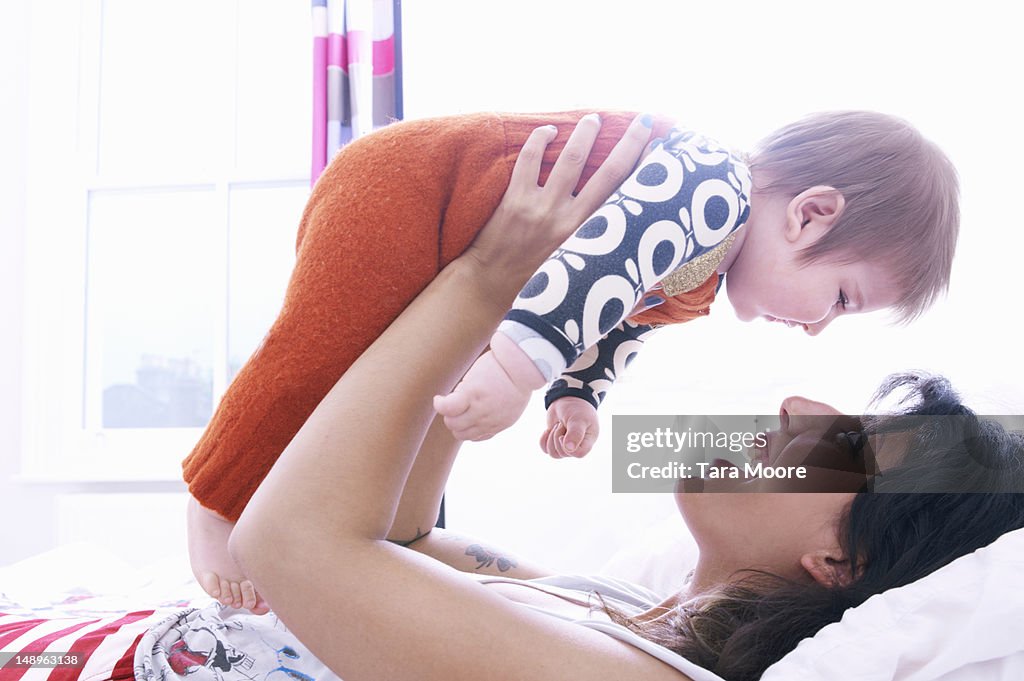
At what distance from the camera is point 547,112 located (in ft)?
3.15

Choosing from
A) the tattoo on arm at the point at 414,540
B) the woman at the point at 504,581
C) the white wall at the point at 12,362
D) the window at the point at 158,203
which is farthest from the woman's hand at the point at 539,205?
the white wall at the point at 12,362

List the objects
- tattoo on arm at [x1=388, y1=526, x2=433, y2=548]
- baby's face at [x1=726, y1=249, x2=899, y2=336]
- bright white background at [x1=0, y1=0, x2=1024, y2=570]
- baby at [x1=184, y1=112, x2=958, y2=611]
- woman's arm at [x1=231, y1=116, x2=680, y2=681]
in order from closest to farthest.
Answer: woman's arm at [x1=231, y1=116, x2=680, y2=681], baby at [x1=184, y1=112, x2=958, y2=611], baby's face at [x1=726, y1=249, x2=899, y2=336], tattoo on arm at [x1=388, y1=526, x2=433, y2=548], bright white background at [x1=0, y1=0, x2=1024, y2=570]

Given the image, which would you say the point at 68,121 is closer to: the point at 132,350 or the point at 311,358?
the point at 132,350

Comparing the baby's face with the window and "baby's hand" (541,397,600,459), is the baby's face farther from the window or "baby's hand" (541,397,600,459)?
the window

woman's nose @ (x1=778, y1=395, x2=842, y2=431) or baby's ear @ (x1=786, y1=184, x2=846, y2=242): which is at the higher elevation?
baby's ear @ (x1=786, y1=184, x2=846, y2=242)

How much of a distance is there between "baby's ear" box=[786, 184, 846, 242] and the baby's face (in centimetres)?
3

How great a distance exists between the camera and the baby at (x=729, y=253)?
737 mm

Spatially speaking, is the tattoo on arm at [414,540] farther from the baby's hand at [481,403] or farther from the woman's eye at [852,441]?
the woman's eye at [852,441]

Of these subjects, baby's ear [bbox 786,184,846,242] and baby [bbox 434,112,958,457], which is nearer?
baby [bbox 434,112,958,457]

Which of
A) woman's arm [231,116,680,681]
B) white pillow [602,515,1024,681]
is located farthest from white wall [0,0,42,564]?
white pillow [602,515,1024,681]

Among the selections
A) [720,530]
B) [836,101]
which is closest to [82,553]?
[720,530]

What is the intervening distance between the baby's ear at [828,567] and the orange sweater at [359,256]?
0.55m

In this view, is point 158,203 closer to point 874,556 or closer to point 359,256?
point 359,256

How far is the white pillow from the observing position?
698 mm
